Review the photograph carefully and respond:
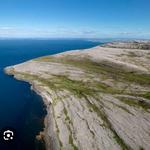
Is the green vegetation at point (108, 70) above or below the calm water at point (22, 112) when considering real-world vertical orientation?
above

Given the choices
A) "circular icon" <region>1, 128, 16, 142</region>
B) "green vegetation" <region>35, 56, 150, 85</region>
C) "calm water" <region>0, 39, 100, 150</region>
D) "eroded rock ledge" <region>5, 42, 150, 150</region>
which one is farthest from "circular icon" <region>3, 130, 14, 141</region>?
"green vegetation" <region>35, 56, 150, 85</region>

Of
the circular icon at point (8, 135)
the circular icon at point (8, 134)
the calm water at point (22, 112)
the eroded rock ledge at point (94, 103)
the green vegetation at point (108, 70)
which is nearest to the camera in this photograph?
the eroded rock ledge at point (94, 103)

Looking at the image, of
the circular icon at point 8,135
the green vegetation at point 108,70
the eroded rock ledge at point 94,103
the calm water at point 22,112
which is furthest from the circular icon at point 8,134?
the green vegetation at point 108,70

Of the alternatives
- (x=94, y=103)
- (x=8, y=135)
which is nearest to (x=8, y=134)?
(x=8, y=135)

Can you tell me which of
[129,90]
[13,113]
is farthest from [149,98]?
[13,113]

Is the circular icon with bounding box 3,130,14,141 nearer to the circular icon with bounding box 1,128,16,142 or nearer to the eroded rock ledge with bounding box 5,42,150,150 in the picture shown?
the circular icon with bounding box 1,128,16,142

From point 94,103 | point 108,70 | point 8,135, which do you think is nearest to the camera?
point 8,135

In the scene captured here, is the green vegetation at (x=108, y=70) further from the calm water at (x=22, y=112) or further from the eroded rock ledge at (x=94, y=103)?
the calm water at (x=22, y=112)

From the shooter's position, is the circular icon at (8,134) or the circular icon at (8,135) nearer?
the circular icon at (8,134)

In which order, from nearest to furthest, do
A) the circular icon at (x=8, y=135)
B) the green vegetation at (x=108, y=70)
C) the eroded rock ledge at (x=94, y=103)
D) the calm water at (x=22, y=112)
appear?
the eroded rock ledge at (x=94, y=103) → the circular icon at (x=8, y=135) → the calm water at (x=22, y=112) → the green vegetation at (x=108, y=70)

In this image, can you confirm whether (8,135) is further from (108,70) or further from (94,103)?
(108,70)
